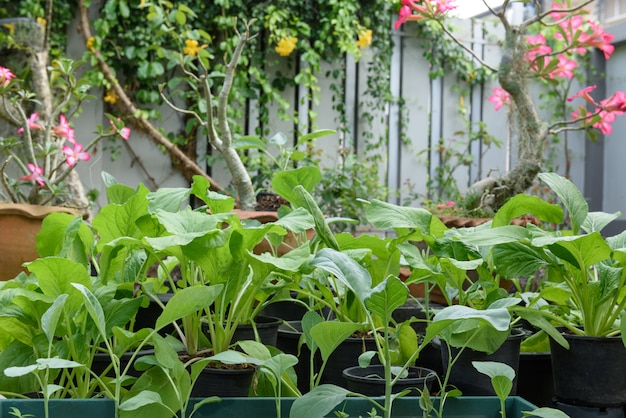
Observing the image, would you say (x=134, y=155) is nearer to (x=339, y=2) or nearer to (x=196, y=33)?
(x=196, y=33)

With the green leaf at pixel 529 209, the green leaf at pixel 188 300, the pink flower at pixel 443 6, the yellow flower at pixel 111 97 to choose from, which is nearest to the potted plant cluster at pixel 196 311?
the green leaf at pixel 188 300

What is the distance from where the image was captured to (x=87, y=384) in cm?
91

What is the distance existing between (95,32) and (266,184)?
52.9 inches

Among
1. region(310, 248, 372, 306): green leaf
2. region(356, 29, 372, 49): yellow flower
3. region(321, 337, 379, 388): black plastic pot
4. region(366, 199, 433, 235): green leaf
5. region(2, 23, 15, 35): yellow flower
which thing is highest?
region(356, 29, 372, 49): yellow flower

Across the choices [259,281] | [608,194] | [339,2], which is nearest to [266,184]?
[339,2]

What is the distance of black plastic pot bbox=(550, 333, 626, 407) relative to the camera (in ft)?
3.06

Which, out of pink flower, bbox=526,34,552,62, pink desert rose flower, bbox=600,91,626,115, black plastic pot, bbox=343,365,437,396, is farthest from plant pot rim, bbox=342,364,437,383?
pink flower, bbox=526,34,552,62

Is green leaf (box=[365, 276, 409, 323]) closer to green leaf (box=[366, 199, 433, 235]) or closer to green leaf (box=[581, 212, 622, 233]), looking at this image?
green leaf (box=[366, 199, 433, 235])

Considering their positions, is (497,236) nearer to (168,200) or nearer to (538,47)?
(168,200)

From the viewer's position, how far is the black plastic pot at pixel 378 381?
2.88 ft

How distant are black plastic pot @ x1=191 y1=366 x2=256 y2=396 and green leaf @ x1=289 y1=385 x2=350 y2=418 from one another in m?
0.13

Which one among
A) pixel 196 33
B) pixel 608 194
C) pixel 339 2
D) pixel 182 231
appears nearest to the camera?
pixel 182 231

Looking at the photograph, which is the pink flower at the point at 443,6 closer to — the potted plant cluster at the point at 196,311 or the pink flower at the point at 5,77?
the pink flower at the point at 5,77

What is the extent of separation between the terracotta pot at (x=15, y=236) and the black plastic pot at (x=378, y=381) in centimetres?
126
